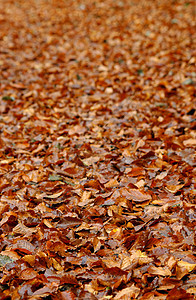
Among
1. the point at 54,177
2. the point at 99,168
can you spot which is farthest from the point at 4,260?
the point at 99,168

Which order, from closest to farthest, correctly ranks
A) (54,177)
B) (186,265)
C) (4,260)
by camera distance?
(186,265)
(4,260)
(54,177)

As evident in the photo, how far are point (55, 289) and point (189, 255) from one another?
0.85 metres

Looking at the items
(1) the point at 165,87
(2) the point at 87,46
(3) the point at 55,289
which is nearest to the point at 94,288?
(3) the point at 55,289

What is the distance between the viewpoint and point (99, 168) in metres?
2.78

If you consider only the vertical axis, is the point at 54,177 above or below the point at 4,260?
above

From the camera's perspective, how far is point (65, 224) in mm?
2260

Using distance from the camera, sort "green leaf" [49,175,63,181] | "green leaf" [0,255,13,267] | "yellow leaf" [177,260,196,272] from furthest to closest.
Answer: "green leaf" [49,175,63,181], "green leaf" [0,255,13,267], "yellow leaf" [177,260,196,272]

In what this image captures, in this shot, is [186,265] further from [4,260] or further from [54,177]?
[54,177]

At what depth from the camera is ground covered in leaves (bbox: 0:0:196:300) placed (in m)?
1.89

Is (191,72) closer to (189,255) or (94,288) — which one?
(189,255)

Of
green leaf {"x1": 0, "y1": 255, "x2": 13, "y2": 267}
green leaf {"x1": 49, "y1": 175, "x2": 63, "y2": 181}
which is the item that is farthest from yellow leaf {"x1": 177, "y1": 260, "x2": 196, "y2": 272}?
green leaf {"x1": 49, "y1": 175, "x2": 63, "y2": 181}

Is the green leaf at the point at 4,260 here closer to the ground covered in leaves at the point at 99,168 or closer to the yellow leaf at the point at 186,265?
the ground covered in leaves at the point at 99,168

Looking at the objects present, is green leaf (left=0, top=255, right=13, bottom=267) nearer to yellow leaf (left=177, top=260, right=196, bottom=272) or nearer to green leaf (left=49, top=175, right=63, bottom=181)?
green leaf (left=49, top=175, right=63, bottom=181)

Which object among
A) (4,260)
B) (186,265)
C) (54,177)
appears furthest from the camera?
(54,177)
